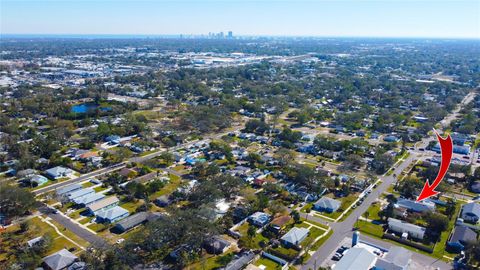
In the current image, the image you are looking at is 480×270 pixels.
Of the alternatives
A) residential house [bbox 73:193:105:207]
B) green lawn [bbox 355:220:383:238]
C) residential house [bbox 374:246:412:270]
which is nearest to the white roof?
residential house [bbox 73:193:105:207]

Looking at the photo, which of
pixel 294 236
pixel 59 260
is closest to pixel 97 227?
pixel 59 260

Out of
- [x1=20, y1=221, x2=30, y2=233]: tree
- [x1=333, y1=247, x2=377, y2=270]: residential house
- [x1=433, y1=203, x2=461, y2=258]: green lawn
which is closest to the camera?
[x1=333, y1=247, x2=377, y2=270]: residential house

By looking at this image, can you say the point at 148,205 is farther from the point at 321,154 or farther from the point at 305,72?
the point at 305,72

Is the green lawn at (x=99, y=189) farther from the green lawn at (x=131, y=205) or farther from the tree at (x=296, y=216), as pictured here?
the tree at (x=296, y=216)

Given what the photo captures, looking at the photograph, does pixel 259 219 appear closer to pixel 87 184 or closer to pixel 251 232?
pixel 251 232

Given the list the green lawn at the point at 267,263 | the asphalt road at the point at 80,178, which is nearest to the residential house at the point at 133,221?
the green lawn at the point at 267,263

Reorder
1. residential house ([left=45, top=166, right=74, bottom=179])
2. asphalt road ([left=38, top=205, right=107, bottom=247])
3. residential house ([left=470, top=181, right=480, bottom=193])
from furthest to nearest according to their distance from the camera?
1. residential house ([left=45, top=166, right=74, bottom=179])
2. residential house ([left=470, top=181, right=480, bottom=193])
3. asphalt road ([left=38, top=205, right=107, bottom=247])

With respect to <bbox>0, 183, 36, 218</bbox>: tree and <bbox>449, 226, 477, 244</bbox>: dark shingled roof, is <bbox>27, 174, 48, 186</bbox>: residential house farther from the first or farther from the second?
<bbox>449, 226, 477, 244</bbox>: dark shingled roof
